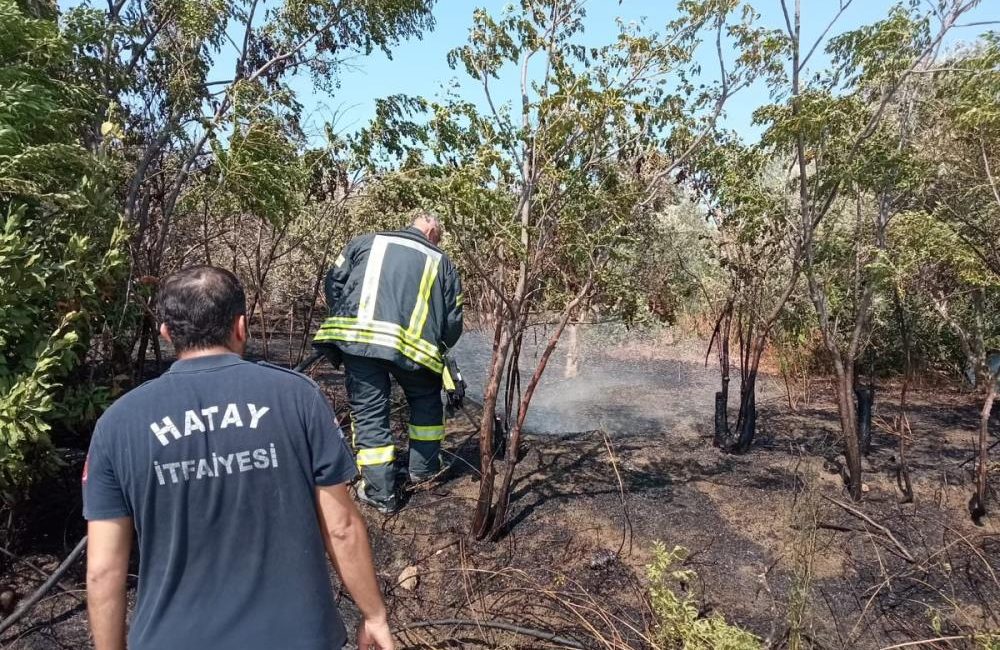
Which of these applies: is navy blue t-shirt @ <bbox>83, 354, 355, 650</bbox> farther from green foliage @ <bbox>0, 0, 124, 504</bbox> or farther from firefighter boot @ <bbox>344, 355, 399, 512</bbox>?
firefighter boot @ <bbox>344, 355, 399, 512</bbox>

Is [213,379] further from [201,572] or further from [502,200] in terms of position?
[502,200]

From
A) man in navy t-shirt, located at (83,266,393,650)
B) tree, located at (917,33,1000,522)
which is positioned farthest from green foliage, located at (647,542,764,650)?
tree, located at (917,33,1000,522)

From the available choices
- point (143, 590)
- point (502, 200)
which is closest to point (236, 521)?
point (143, 590)

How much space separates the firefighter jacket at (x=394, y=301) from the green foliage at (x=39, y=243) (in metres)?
1.20

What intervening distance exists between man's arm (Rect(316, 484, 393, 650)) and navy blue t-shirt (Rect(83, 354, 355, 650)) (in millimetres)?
37

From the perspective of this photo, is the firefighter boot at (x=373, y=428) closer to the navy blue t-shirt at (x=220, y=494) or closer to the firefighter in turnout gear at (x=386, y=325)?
the firefighter in turnout gear at (x=386, y=325)

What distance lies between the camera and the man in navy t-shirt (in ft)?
4.68

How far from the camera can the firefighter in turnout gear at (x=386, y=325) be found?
3.82 metres

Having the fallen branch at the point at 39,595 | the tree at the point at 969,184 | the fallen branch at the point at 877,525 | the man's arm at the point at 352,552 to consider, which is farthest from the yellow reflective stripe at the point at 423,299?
the tree at the point at 969,184

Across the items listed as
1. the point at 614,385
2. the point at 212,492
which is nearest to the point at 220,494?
the point at 212,492

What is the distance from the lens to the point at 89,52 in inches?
160

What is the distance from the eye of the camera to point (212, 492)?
1.46 m

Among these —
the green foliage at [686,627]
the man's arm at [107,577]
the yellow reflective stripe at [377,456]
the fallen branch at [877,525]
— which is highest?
the man's arm at [107,577]

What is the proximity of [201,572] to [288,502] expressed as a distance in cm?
24
